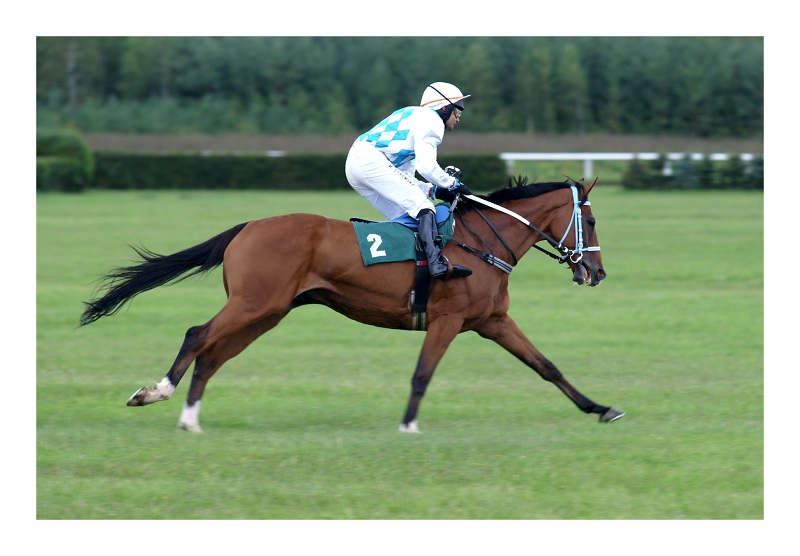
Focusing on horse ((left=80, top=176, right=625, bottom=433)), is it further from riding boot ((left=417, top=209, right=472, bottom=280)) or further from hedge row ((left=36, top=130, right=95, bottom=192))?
hedge row ((left=36, top=130, right=95, bottom=192))

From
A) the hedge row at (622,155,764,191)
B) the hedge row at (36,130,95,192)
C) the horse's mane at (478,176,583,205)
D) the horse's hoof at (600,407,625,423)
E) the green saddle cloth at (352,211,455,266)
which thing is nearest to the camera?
the green saddle cloth at (352,211,455,266)

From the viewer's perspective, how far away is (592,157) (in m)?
36.5

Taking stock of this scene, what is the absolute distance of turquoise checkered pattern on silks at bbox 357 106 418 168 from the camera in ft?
24.8

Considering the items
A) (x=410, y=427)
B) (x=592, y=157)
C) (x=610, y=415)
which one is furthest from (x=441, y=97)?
(x=592, y=157)

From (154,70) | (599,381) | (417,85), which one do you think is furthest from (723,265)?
(154,70)

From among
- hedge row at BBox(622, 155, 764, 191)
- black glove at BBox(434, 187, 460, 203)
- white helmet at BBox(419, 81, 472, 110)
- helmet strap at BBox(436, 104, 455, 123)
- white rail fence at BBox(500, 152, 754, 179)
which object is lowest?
black glove at BBox(434, 187, 460, 203)

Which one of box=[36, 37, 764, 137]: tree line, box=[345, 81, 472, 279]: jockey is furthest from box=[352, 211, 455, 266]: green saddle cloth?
box=[36, 37, 764, 137]: tree line

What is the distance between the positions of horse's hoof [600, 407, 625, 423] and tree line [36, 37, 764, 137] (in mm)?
32744

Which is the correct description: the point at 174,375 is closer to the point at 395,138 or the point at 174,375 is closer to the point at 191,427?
the point at 191,427

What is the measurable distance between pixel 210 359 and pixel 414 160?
1.93m

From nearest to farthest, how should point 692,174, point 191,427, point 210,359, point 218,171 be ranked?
1. point 191,427
2. point 210,359
3. point 692,174
4. point 218,171

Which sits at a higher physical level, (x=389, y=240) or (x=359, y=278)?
(x=389, y=240)

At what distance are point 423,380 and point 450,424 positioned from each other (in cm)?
56
